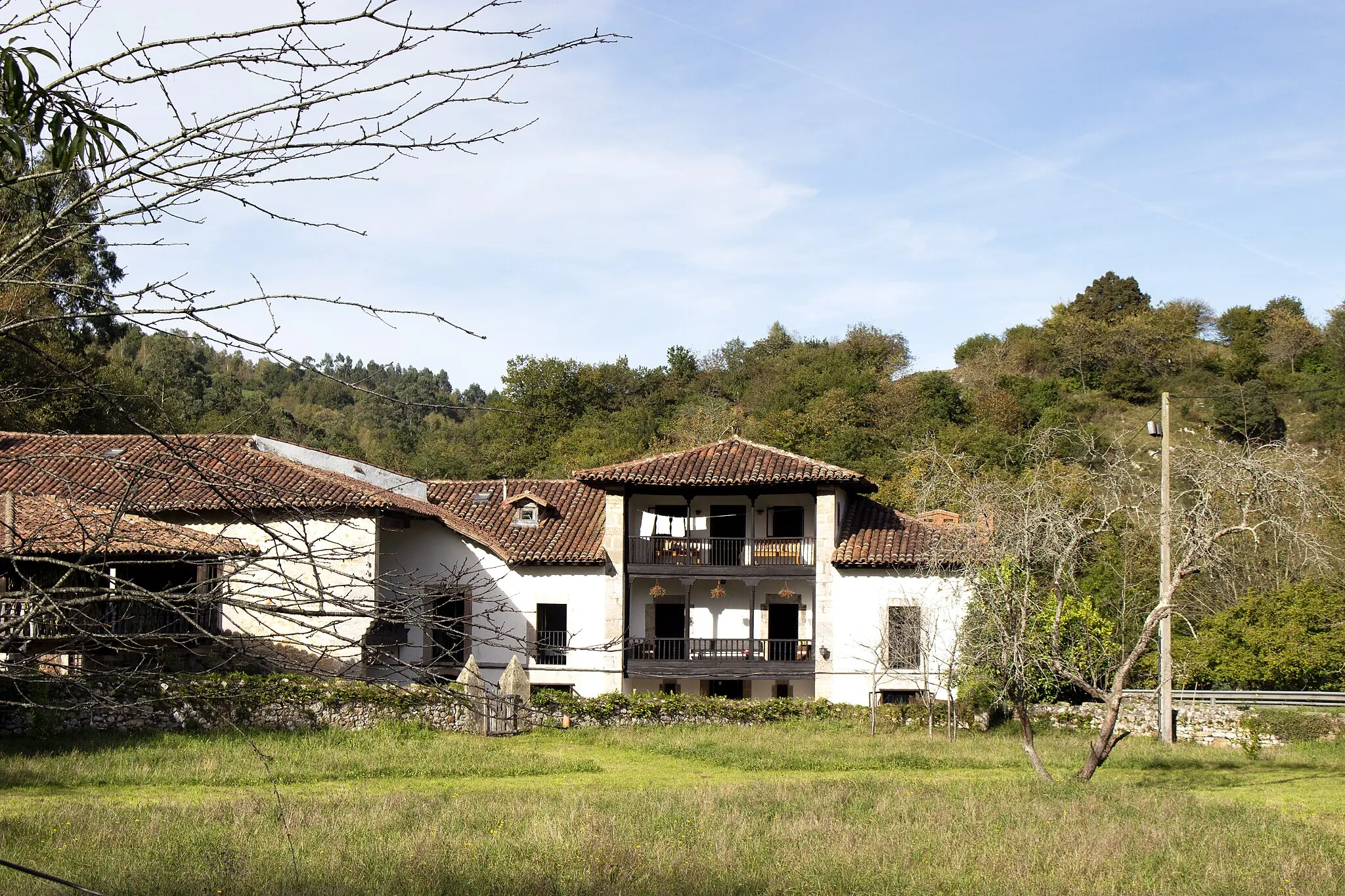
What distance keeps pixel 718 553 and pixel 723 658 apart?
2682 mm

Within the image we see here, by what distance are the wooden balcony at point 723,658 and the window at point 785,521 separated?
9.20ft

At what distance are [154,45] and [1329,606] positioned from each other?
2796 cm

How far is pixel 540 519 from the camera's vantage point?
31812 millimetres

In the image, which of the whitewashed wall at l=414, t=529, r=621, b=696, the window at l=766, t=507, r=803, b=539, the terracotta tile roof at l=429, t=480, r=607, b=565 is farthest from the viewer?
the window at l=766, t=507, r=803, b=539

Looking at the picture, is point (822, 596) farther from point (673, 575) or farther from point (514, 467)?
point (514, 467)

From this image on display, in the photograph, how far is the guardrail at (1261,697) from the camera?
2559 cm

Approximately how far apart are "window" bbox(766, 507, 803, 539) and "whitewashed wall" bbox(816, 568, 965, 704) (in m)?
1.94

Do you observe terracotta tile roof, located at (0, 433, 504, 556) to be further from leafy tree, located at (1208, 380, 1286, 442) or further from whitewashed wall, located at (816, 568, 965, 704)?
leafy tree, located at (1208, 380, 1286, 442)

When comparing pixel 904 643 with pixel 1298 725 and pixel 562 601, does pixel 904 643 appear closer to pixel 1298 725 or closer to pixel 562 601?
pixel 1298 725

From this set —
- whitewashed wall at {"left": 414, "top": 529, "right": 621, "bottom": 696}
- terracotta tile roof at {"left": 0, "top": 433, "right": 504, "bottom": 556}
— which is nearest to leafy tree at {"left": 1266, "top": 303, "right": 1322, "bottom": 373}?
whitewashed wall at {"left": 414, "top": 529, "right": 621, "bottom": 696}

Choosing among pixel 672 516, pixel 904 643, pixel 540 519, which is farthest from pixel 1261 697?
pixel 540 519

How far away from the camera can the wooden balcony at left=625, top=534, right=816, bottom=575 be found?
29453mm

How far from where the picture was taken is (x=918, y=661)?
28031 millimetres

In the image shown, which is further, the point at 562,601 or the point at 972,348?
the point at 972,348
